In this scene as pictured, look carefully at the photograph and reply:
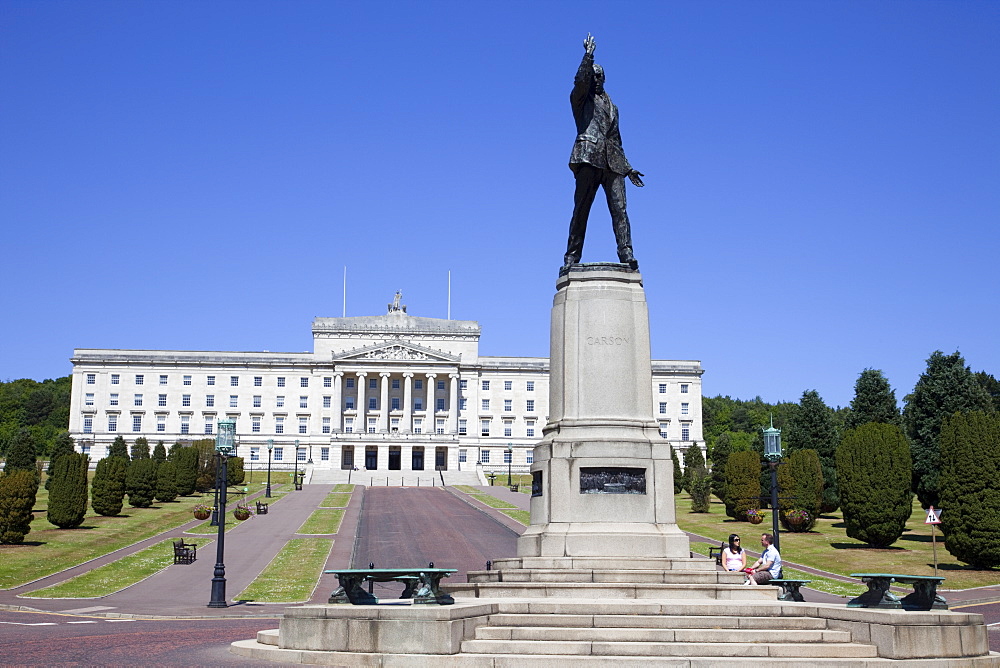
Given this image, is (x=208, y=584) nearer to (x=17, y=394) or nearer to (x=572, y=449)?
(x=572, y=449)

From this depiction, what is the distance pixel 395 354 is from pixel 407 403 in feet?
21.7

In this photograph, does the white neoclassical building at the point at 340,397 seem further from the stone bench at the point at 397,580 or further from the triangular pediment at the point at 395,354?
the stone bench at the point at 397,580

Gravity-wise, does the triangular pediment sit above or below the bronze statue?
above

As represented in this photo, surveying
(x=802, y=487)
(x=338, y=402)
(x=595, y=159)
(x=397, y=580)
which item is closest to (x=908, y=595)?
(x=397, y=580)

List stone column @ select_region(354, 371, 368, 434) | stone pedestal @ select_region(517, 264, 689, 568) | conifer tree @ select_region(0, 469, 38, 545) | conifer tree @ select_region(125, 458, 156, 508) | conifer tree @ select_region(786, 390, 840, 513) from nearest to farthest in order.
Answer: stone pedestal @ select_region(517, 264, 689, 568), conifer tree @ select_region(0, 469, 38, 545), conifer tree @ select_region(125, 458, 156, 508), conifer tree @ select_region(786, 390, 840, 513), stone column @ select_region(354, 371, 368, 434)

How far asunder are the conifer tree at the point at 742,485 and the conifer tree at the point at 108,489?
34.9m

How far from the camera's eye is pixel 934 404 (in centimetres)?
5759

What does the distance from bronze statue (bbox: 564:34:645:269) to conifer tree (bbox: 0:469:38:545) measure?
33221 mm

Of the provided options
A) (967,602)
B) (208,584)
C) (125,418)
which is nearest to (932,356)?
(967,602)

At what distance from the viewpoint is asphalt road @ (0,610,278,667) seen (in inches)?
587

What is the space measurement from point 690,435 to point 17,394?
376 ft

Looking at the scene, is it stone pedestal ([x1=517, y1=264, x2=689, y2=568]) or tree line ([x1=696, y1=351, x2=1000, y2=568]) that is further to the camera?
tree line ([x1=696, y1=351, x2=1000, y2=568])

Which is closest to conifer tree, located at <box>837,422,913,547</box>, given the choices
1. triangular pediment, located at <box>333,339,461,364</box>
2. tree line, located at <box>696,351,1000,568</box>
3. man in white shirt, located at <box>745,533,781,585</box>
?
tree line, located at <box>696,351,1000,568</box>

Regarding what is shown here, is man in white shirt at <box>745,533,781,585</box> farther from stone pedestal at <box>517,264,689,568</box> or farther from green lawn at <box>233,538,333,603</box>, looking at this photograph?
green lawn at <box>233,538,333,603</box>
